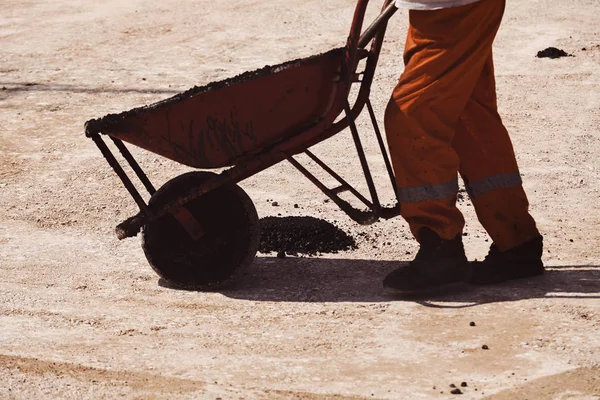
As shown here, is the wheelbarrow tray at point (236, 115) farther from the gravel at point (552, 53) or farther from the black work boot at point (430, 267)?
the gravel at point (552, 53)

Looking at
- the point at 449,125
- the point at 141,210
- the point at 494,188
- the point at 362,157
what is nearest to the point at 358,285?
the point at 362,157

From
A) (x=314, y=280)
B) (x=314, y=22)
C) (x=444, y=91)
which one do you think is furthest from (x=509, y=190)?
(x=314, y=22)

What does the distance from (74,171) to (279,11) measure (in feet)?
15.4

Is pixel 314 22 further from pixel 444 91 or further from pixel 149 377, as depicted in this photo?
pixel 149 377

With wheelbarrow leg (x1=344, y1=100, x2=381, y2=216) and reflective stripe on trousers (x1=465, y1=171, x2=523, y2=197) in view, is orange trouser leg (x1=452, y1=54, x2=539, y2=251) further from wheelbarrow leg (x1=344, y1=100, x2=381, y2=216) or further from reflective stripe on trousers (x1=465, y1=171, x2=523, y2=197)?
wheelbarrow leg (x1=344, y1=100, x2=381, y2=216)

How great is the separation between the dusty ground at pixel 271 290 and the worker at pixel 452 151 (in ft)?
0.45

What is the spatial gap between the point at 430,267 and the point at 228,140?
1048 mm

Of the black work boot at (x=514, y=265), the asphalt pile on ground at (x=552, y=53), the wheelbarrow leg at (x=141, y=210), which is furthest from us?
the asphalt pile on ground at (x=552, y=53)

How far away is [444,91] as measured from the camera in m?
5.12

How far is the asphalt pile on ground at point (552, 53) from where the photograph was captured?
1003 centimetres

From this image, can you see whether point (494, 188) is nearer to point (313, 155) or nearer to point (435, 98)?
point (435, 98)

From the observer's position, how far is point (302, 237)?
626cm

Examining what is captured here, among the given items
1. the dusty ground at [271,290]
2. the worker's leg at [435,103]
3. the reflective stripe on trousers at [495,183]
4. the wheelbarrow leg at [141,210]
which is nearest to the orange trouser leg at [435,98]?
the worker's leg at [435,103]

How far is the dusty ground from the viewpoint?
454cm
